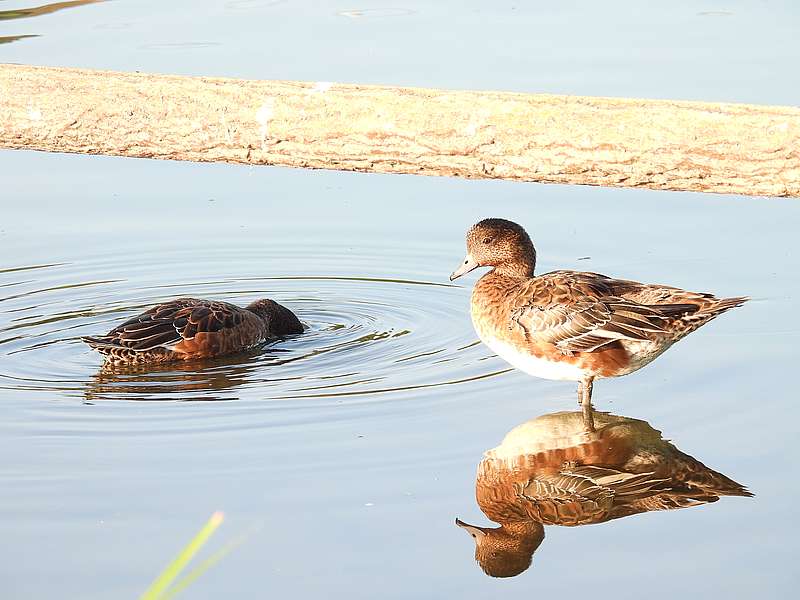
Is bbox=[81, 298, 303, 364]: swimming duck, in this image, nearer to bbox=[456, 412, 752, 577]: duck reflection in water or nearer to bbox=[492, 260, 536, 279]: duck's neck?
bbox=[492, 260, 536, 279]: duck's neck

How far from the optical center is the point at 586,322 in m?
7.36

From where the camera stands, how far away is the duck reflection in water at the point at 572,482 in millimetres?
5891

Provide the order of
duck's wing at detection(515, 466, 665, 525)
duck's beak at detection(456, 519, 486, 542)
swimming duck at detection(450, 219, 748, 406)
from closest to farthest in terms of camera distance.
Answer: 1. duck's beak at detection(456, 519, 486, 542)
2. duck's wing at detection(515, 466, 665, 525)
3. swimming duck at detection(450, 219, 748, 406)

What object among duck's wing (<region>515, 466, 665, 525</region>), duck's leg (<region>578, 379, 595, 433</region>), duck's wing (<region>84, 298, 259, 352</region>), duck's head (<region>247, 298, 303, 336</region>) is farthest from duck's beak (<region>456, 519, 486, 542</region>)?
duck's head (<region>247, 298, 303, 336</region>)

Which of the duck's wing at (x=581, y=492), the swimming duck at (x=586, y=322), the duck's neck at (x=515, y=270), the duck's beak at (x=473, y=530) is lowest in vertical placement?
the duck's beak at (x=473, y=530)

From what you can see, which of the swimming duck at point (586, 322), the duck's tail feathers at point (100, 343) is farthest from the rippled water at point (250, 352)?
the swimming duck at point (586, 322)

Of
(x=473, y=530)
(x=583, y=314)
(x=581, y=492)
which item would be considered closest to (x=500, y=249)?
(x=583, y=314)

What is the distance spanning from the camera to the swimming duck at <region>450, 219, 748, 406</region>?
7250 mm

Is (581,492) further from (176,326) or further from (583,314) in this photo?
(176,326)

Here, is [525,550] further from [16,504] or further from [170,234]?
[170,234]

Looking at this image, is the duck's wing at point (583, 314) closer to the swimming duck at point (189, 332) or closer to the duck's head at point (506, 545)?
the duck's head at point (506, 545)

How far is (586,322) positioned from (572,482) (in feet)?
3.85

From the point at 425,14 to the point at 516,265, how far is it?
960 centimetres

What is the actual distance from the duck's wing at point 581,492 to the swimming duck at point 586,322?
0.91 m
